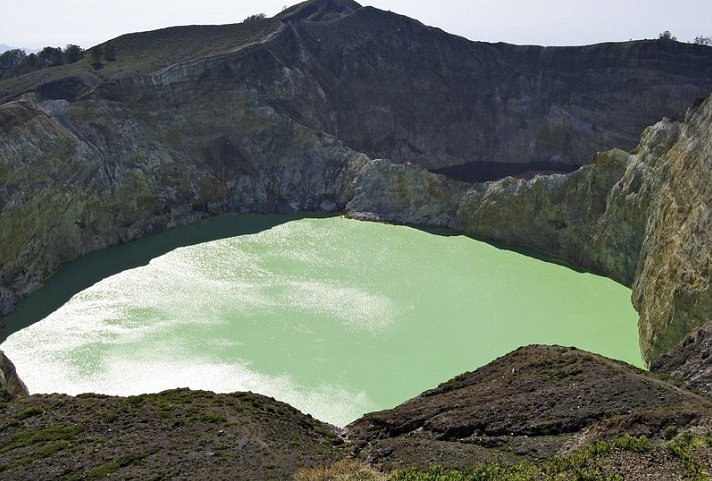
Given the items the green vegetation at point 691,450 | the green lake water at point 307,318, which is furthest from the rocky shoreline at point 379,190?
the green lake water at point 307,318

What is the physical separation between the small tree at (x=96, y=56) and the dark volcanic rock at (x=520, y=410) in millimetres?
46151

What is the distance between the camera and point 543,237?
39500mm

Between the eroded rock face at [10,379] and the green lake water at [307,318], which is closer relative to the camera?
the eroded rock face at [10,379]

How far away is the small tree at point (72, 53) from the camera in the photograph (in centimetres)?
5938

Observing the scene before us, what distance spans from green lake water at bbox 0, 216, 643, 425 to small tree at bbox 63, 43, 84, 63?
94.1ft

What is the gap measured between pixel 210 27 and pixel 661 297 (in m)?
49.3

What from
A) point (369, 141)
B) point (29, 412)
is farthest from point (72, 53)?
point (29, 412)

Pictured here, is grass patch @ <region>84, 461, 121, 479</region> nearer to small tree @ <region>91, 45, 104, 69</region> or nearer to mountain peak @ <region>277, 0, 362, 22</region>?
small tree @ <region>91, 45, 104, 69</region>

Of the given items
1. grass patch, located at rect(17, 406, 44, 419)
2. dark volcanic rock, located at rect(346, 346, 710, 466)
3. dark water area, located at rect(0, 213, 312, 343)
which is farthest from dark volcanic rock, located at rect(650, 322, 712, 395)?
dark water area, located at rect(0, 213, 312, 343)

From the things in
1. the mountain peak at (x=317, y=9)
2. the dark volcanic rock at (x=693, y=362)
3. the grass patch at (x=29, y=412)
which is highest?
the mountain peak at (x=317, y=9)

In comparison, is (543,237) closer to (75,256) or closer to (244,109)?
(244,109)

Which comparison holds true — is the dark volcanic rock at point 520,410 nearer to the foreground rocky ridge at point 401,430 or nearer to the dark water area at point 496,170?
the foreground rocky ridge at point 401,430

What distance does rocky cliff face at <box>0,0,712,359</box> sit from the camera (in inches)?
1255

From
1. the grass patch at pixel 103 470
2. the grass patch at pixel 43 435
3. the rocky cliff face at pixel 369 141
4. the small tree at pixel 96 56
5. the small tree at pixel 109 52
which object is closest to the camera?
the grass patch at pixel 103 470
